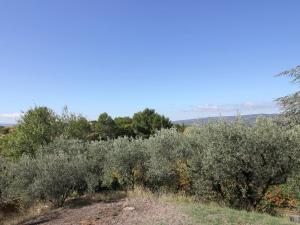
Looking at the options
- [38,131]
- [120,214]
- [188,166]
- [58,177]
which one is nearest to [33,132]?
[38,131]

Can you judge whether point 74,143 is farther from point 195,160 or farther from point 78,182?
point 195,160

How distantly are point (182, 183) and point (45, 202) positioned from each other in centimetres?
561

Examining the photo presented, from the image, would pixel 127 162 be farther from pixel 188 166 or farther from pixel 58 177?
pixel 58 177

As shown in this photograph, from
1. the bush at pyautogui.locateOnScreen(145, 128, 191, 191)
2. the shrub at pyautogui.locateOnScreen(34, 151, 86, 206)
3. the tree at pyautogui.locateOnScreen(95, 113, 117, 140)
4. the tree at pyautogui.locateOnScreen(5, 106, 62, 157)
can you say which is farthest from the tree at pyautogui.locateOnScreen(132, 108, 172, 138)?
the shrub at pyautogui.locateOnScreen(34, 151, 86, 206)

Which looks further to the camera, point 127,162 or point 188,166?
point 127,162

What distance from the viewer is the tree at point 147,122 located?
46.2m

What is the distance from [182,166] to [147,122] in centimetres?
3309

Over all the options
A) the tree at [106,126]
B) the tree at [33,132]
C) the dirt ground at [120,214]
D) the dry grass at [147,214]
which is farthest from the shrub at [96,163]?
the tree at [106,126]

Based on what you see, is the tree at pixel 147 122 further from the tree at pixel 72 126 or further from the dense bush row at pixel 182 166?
the dense bush row at pixel 182 166

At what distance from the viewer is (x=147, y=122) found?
1865 inches

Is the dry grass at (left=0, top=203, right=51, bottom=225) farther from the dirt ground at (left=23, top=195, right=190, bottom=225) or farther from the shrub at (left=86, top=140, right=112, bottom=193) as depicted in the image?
the shrub at (left=86, top=140, right=112, bottom=193)

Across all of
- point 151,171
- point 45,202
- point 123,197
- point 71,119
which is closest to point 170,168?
point 151,171

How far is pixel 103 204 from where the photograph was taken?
11508 millimetres

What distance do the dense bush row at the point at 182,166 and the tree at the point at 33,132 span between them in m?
7.72
